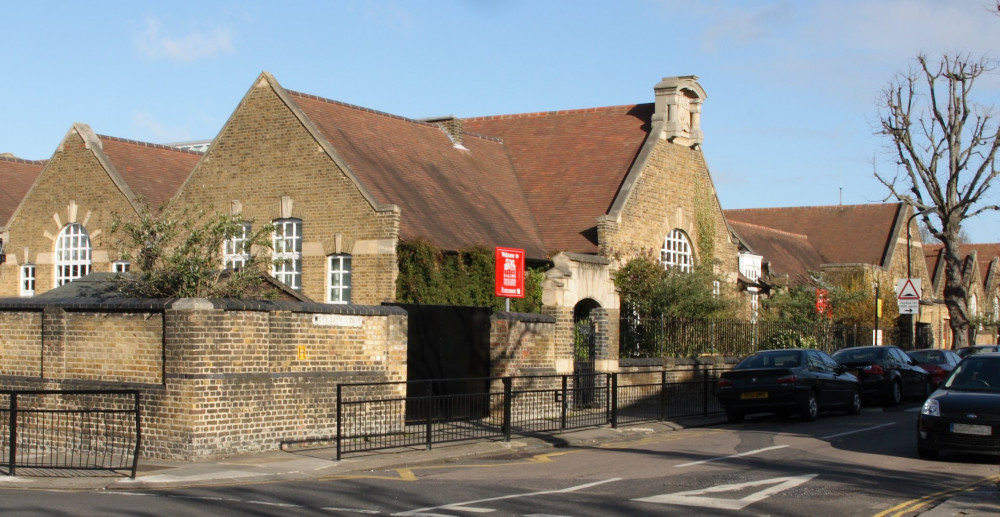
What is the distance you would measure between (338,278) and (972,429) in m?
15.7

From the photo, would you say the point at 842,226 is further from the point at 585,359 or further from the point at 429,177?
the point at 585,359

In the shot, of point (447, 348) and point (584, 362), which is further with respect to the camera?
point (584, 362)

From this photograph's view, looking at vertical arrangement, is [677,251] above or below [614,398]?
above

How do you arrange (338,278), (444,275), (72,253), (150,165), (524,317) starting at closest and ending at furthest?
(524,317) → (444,275) → (338,278) → (72,253) → (150,165)

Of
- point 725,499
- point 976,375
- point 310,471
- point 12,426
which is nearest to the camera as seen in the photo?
point 725,499

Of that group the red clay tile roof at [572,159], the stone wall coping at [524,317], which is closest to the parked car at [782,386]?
the stone wall coping at [524,317]

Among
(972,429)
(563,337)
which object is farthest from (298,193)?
(972,429)

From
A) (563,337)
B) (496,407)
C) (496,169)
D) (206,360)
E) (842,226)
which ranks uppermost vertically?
(842,226)

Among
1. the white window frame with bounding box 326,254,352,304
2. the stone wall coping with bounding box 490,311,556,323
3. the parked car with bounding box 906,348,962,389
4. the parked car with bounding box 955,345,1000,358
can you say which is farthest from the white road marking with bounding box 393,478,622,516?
the parked car with bounding box 955,345,1000,358

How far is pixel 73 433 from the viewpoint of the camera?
615 inches

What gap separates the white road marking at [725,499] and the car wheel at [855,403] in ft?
36.7

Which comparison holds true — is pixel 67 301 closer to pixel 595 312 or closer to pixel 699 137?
pixel 595 312

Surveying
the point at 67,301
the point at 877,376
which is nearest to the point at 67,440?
the point at 67,301

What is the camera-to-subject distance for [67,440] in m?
16.1
